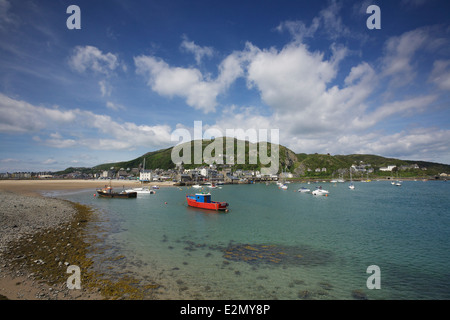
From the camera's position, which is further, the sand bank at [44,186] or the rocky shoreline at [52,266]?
the sand bank at [44,186]

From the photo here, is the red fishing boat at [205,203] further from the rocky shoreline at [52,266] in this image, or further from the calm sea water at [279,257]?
the rocky shoreline at [52,266]

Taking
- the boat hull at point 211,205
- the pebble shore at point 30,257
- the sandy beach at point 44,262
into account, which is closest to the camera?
the pebble shore at point 30,257

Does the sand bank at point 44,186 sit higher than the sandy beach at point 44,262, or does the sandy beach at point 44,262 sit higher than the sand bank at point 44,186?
the sandy beach at point 44,262

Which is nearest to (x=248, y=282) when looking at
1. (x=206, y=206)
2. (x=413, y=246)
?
(x=413, y=246)

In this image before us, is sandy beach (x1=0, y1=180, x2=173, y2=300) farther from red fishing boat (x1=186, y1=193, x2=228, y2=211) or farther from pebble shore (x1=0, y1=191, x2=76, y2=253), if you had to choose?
red fishing boat (x1=186, y1=193, x2=228, y2=211)

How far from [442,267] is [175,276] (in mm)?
20153

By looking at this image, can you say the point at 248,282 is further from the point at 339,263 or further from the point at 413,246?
the point at 413,246

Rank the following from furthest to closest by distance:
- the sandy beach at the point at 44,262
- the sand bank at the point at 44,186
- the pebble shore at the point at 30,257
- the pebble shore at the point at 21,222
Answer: the sand bank at the point at 44,186 → the pebble shore at the point at 21,222 → the sandy beach at the point at 44,262 → the pebble shore at the point at 30,257

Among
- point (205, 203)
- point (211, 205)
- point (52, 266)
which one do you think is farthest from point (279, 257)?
point (205, 203)

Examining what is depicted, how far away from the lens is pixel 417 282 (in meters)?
12.9
